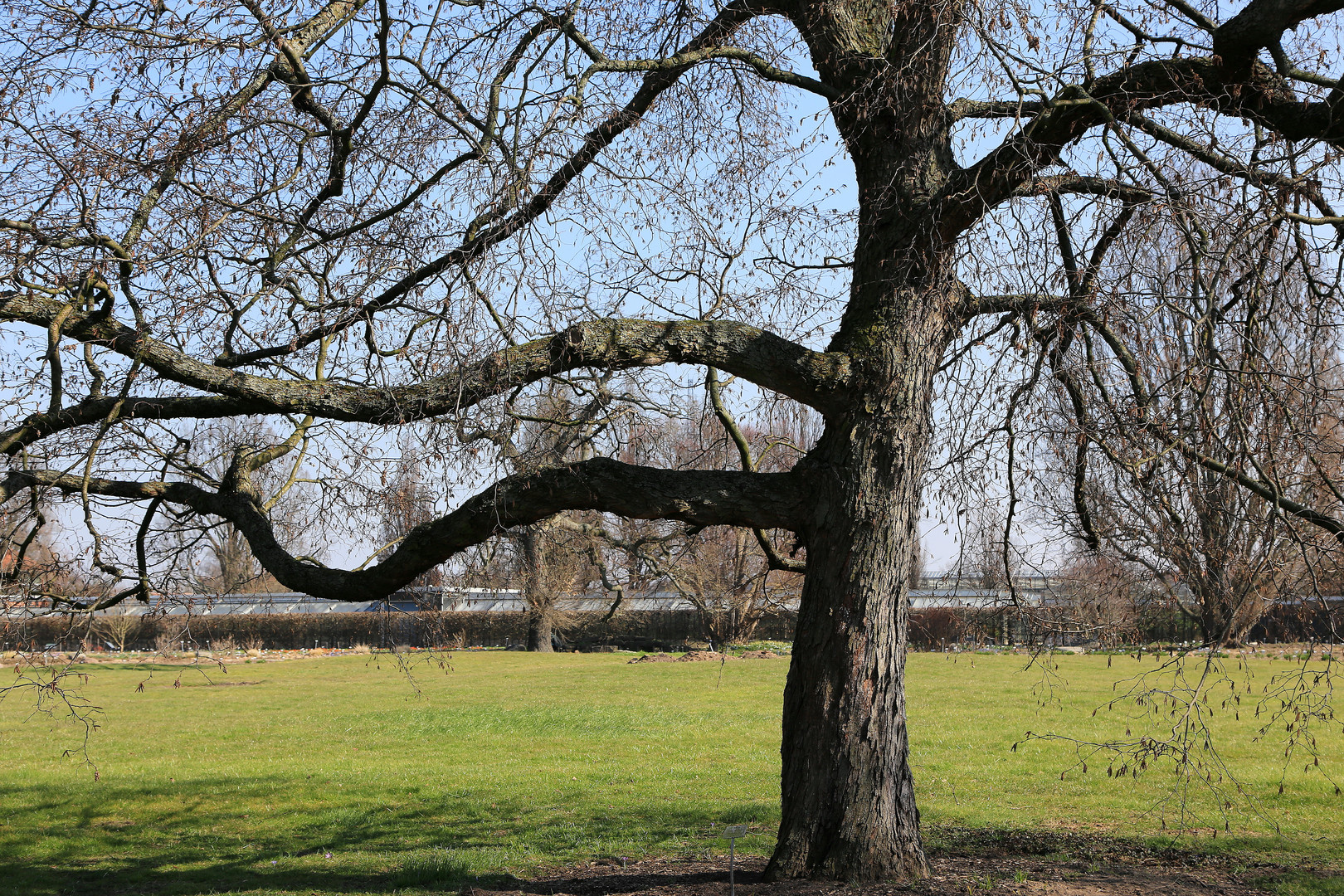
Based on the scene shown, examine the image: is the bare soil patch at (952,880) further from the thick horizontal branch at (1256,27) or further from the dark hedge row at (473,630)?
the dark hedge row at (473,630)

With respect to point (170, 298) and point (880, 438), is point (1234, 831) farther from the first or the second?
point (170, 298)

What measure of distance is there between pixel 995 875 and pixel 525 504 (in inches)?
138

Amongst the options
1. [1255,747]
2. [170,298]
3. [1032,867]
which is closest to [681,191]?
[170,298]

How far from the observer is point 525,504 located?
5.27m

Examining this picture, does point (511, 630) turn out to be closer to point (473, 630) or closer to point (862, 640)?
point (473, 630)

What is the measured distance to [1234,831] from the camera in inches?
302

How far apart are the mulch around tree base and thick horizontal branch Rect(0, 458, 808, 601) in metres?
2.01

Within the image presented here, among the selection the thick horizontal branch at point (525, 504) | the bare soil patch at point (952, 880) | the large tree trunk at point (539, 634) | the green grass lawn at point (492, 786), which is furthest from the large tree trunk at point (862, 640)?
the large tree trunk at point (539, 634)

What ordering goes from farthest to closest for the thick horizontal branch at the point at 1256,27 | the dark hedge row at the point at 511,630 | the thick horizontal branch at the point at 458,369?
the dark hedge row at the point at 511,630, the thick horizontal branch at the point at 458,369, the thick horizontal branch at the point at 1256,27

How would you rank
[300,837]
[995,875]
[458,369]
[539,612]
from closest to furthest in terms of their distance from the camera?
[458,369] < [995,875] < [300,837] < [539,612]

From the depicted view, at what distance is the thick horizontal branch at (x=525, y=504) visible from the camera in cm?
523

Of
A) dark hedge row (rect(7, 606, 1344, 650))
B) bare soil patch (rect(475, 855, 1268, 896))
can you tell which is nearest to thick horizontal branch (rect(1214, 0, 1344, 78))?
bare soil patch (rect(475, 855, 1268, 896))

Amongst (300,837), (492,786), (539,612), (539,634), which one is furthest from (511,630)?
(300,837)

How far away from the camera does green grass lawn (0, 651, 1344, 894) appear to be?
7.34 m
